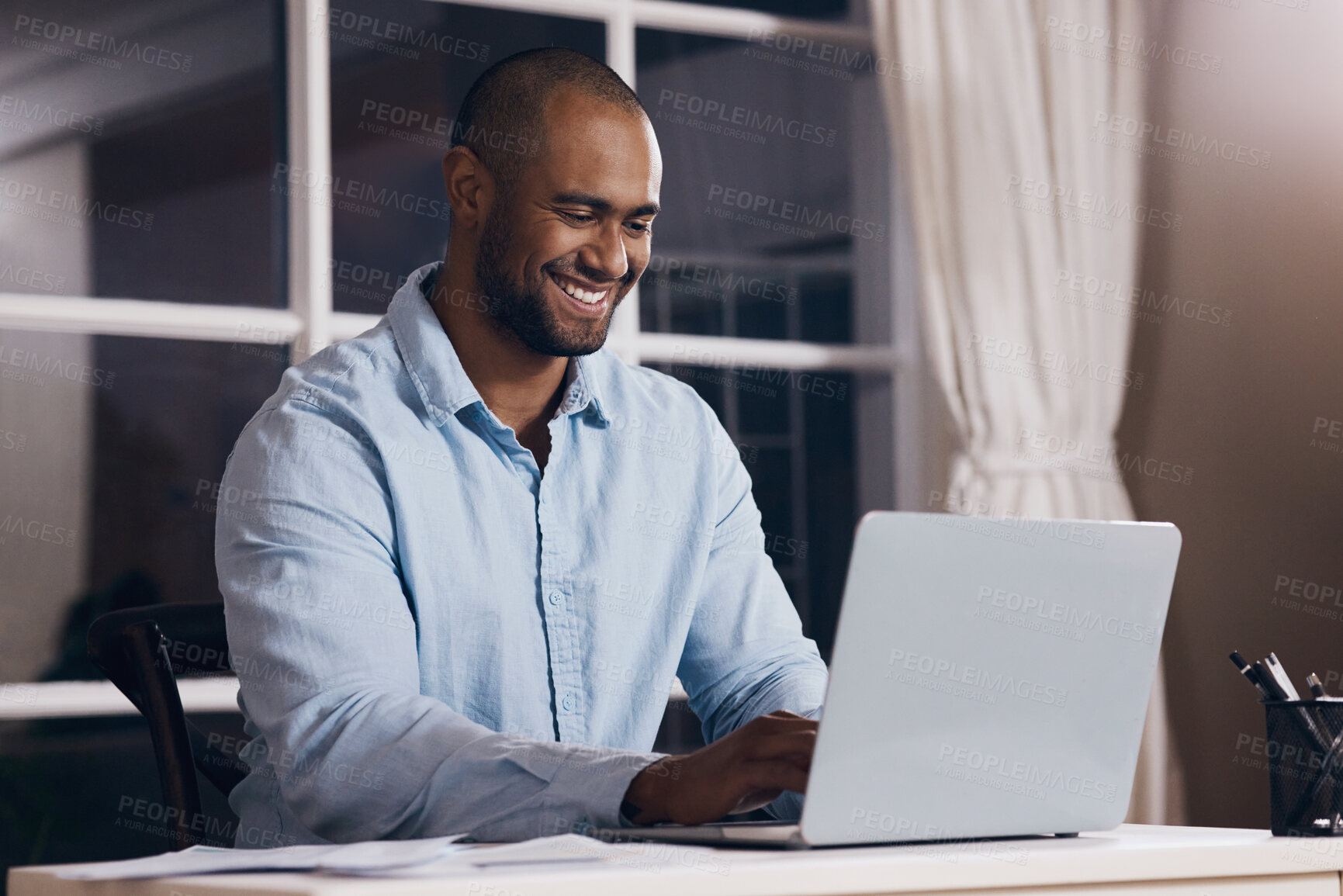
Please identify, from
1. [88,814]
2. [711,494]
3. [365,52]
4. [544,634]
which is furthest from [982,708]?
[365,52]

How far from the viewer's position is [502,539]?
60.1 inches

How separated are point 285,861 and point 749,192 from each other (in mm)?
2214

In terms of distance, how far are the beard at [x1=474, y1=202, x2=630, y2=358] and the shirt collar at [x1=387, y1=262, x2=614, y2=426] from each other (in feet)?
0.15

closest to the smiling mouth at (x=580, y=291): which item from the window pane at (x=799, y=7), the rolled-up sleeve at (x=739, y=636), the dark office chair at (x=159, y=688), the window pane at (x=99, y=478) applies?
the rolled-up sleeve at (x=739, y=636)

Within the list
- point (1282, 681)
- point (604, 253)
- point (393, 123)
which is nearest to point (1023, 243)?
point (393, 123)

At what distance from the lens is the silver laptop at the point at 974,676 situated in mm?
883

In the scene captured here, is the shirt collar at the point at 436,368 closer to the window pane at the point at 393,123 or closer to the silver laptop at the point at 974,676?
the silver laptop at the point at 974,676

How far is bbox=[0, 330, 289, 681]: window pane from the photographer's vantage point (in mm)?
2266

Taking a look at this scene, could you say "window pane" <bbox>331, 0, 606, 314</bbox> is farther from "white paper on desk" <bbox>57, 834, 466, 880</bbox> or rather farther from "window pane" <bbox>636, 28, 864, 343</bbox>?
"white paper on desk" <bbox>57, 834, 466, 880</bbox>

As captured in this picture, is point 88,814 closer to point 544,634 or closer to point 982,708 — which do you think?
point 544,634

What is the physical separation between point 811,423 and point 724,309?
0.30 meters

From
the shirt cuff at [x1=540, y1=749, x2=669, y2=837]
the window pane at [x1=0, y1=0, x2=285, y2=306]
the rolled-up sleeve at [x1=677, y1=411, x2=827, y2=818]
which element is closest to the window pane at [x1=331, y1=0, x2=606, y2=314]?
the window pane at [x1=0, y1=0, x2=285, y2=306]

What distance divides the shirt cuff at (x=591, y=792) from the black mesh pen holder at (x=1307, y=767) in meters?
0.50

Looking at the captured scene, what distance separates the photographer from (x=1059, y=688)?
979 mm
